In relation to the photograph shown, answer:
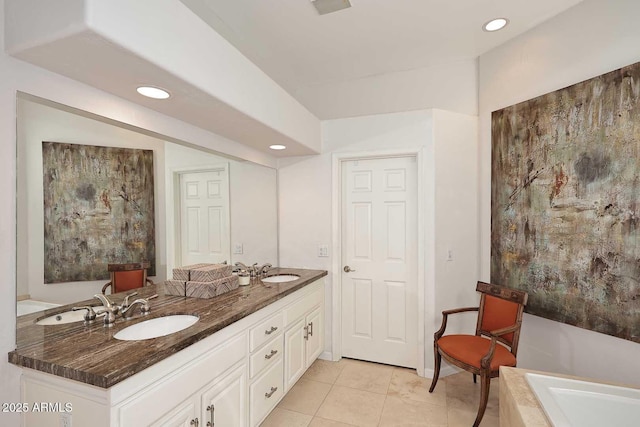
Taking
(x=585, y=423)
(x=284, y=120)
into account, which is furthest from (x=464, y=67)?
(x=585, y=423)

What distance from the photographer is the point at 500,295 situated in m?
2.50

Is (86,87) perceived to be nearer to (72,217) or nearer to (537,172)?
(72,217)

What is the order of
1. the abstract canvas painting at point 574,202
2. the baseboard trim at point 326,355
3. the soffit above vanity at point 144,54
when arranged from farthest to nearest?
1. the baseboard trim at point 326,355
2. the abstract canvas painting at point 574,202
3. the soffit above vanity at point 144,54

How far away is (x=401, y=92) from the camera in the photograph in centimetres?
322

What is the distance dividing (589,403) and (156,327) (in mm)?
2262

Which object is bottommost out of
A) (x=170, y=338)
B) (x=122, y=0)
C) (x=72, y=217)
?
(x=170, y=338)

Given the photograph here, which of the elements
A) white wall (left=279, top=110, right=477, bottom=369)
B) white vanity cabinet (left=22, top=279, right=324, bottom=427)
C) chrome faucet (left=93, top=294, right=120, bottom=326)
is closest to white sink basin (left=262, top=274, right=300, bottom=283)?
white vanity cabinet (left=22, top=279, right=324, bottom=427)

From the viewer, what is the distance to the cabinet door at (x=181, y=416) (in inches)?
49.2

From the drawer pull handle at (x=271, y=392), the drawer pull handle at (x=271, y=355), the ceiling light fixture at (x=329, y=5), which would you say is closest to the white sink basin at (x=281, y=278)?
the drawer pull handle at (x=271, y=355)

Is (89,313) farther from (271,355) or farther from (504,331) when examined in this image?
(504,331)

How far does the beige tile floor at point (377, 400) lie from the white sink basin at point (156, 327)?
1091mm

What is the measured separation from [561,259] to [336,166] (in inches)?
78.3

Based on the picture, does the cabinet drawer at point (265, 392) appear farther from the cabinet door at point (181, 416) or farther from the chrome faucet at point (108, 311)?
the chrome faucet at point (108, 311)

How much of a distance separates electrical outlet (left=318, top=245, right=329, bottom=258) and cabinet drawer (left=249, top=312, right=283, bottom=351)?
1001mm
